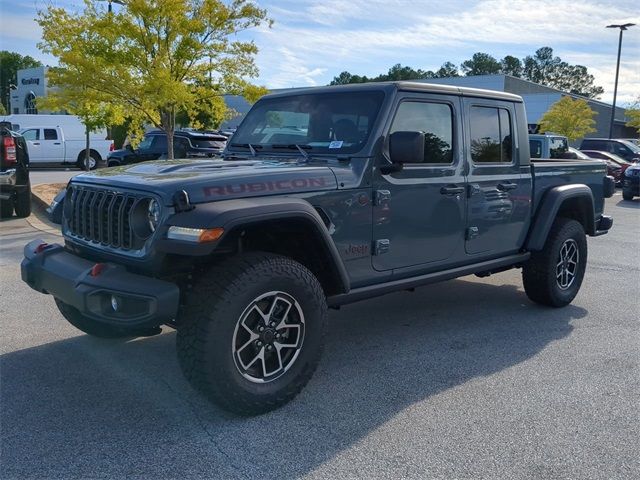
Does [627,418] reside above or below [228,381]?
below

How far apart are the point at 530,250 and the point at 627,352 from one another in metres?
1.20

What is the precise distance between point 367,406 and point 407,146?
161 cm

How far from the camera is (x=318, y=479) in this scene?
→ 281cm

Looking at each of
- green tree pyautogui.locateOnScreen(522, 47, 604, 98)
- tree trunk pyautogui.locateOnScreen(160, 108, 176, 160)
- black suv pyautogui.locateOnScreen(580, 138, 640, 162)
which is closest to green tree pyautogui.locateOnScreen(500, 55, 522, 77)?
green tree pyautogui.locateOnScreen(522, 47, 604, 98)

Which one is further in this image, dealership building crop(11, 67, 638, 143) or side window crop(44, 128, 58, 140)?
dealership building crop(11, 67, 638, 143)

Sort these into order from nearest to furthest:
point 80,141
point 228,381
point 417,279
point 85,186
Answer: point 228,381
point 85,186
point 417,279
point 80,141

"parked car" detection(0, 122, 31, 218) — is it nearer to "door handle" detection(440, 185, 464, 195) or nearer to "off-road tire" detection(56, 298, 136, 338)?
"off-road tire" detection(56, 298, 136, 338)

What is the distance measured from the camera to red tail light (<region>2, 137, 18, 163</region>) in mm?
9969

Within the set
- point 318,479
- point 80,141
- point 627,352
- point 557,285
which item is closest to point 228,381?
point 318,479

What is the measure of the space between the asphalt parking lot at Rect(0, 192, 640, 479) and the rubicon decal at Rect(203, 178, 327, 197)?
1.24m

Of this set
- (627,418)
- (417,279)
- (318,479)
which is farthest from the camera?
(417,279)

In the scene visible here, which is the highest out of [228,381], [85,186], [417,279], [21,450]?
[85,186]

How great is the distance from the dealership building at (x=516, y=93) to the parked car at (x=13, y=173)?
58.3 ft

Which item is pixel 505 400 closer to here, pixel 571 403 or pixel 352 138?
pixel 571 403
